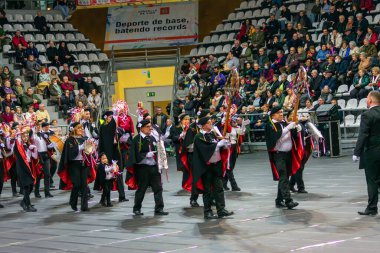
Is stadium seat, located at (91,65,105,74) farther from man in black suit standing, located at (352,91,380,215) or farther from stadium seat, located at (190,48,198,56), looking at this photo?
man in black suit standing, located at (352,91,380,215)

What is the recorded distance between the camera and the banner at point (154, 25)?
3694 centimetres

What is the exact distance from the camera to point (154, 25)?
3719 centimetres

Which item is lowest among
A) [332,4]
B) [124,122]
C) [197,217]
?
[197,217]

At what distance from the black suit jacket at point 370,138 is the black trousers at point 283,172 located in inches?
72.0

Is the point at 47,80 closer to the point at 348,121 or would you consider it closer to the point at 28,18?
the point at 28,18

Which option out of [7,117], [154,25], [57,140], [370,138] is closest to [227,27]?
[154,25]

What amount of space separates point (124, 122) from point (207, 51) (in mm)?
16752

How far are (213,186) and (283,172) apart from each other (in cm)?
134

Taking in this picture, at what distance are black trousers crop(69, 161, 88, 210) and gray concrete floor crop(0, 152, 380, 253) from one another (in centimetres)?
24

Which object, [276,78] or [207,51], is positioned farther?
[207,51]

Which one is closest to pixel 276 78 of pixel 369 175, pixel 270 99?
pixel 270 99

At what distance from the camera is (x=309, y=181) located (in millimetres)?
19328

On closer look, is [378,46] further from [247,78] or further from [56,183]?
[56,183]

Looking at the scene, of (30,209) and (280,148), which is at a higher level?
(280,148)
